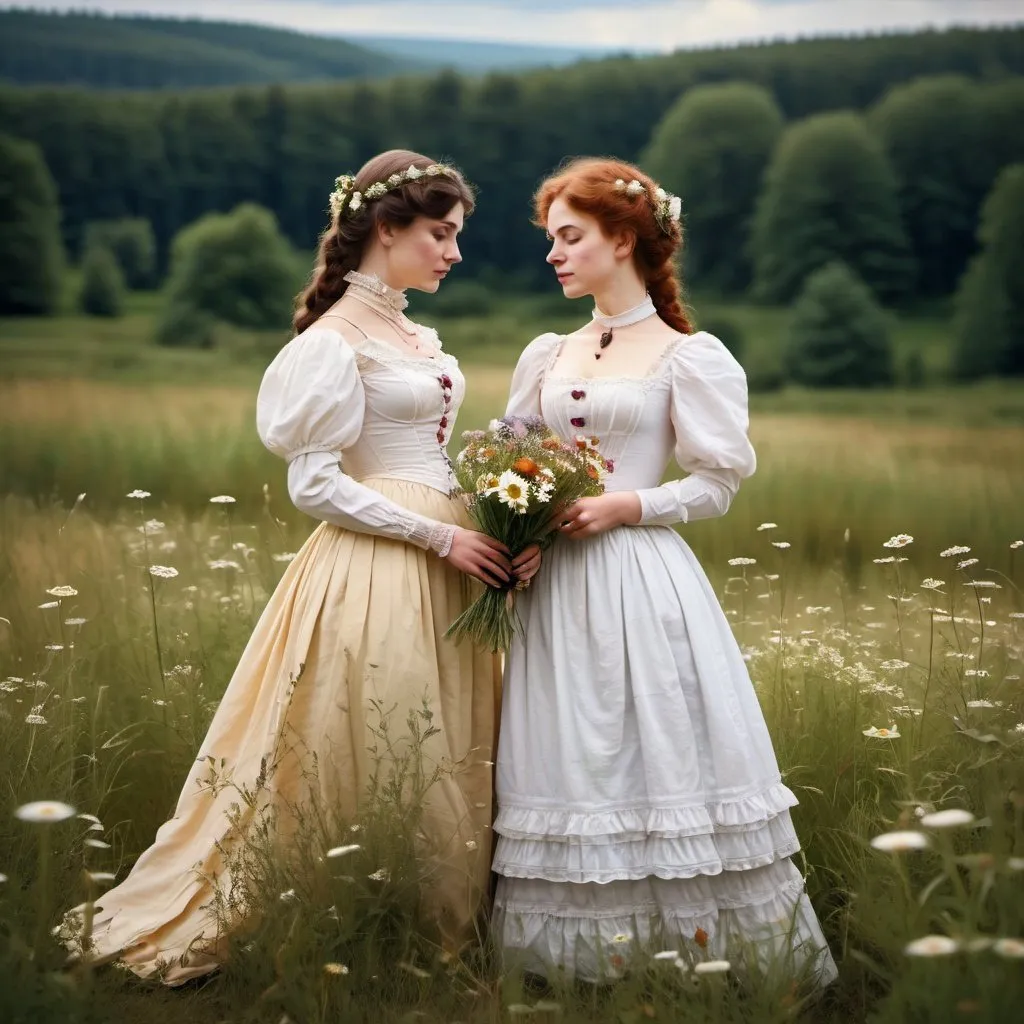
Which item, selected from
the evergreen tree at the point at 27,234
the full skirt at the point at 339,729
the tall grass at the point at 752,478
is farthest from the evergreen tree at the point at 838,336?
the full skirt at the point at 339,729

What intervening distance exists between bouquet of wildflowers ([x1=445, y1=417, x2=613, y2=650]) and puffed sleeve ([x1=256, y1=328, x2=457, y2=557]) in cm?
17

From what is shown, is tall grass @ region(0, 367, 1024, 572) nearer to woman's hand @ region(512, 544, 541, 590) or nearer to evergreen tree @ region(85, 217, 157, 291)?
evergreen tree @ region(85, 217, 157, 291)

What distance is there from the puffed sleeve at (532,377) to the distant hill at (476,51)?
9.71 metres

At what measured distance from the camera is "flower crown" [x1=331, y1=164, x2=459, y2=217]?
12.2 ft

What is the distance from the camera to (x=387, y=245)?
379 cm

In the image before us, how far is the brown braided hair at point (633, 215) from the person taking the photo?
367 cm

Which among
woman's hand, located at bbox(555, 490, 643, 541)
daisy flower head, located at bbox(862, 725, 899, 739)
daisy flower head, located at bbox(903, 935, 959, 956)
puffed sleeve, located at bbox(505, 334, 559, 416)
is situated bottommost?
daisy flower head, located at bbox(862, 725, 899, 739)

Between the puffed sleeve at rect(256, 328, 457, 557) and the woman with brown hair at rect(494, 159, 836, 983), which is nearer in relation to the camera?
the woman with brown hair at rect(494, 159, 836, 983)

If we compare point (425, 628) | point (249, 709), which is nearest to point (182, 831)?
point (249, 709)

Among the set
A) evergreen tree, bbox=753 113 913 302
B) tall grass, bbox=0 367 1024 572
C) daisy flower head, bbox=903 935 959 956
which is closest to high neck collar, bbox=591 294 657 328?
daisy flower head, bbox=903 935 959 956

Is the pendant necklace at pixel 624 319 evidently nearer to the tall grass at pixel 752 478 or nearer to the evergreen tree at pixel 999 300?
the tall grass at pixel 752 478

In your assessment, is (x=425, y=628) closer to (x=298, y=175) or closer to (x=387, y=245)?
(x=387, y=245)

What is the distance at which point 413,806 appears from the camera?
3285 millimetres

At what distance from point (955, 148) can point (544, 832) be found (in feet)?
35.2
